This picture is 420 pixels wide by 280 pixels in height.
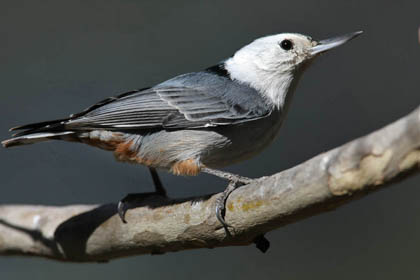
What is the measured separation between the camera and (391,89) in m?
3.29

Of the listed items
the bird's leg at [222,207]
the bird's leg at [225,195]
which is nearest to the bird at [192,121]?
the bird's leg at [225,195]

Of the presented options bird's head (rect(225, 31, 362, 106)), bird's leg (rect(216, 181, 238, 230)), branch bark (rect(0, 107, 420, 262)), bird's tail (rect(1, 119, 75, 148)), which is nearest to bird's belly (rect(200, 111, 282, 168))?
bird's head (rect(225, 31, 362, 106))

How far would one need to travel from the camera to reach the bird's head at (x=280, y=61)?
94.2 inches

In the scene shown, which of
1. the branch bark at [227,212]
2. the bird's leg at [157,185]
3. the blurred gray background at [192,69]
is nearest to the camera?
the branch bark at [227,212]

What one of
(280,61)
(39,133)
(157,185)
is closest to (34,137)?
(39,133)

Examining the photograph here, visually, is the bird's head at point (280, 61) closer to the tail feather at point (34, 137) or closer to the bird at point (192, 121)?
the bird at point (192, 121)

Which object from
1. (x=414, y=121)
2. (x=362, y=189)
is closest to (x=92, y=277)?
(x=362, y=189)

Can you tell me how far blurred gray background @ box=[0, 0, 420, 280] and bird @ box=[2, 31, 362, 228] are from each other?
0.89 metres

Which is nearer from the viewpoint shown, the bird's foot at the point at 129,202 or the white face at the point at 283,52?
the bird's foot at the point at 129,202

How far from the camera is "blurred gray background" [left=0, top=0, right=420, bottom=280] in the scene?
124 inches

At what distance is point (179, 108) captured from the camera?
2.31 metres

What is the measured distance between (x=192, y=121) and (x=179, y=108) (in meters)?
0.08

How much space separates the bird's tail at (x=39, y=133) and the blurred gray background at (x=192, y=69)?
963mm

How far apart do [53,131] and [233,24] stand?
5.36ft
